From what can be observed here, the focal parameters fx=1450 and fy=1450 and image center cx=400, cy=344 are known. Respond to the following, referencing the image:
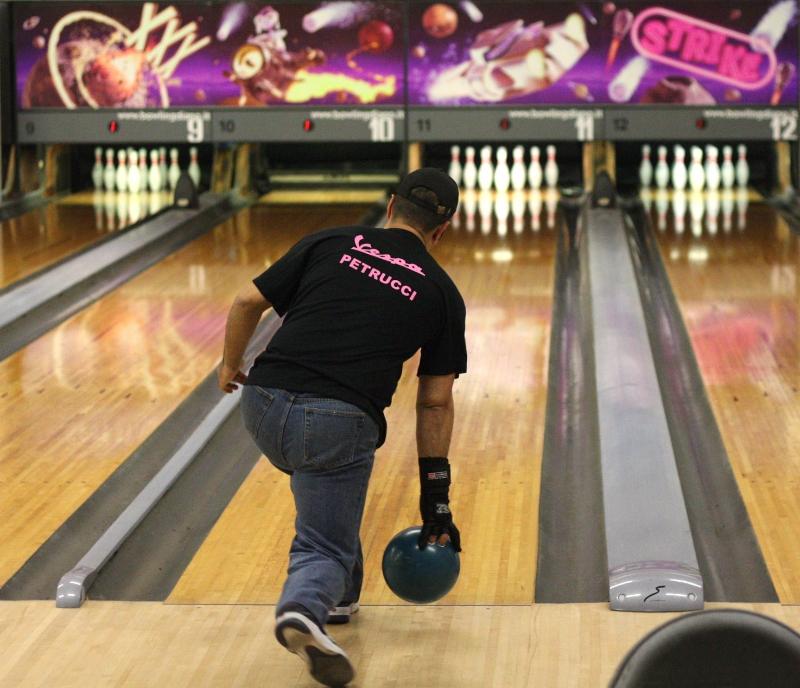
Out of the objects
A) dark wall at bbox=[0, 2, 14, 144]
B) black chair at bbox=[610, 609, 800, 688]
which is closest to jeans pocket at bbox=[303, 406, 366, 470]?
black chair at bbox=[610, 609, 800, 688]

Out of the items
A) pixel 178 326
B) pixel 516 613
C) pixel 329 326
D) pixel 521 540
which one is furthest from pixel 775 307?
pixel 329 326

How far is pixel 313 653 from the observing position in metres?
2.24

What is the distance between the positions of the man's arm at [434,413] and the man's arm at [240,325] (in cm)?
30

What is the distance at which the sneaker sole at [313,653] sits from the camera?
2.23m

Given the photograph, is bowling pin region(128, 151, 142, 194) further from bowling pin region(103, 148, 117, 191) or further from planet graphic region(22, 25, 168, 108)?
planet graphic region(22, 25, 168, 108)

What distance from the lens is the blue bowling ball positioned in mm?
2543

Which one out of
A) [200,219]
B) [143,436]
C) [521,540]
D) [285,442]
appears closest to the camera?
[285,442]

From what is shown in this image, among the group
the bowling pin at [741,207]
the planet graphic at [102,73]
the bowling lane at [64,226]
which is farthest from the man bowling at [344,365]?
the planet graphic at [102,73]

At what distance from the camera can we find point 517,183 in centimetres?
837

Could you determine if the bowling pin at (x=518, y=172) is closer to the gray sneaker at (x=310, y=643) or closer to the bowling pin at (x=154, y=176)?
the bowling pin at (x=154, y=176)

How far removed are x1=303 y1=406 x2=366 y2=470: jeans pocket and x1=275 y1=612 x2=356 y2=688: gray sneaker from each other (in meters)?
0.26

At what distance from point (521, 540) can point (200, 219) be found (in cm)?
468

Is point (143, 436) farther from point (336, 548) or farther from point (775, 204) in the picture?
point (775, 204)

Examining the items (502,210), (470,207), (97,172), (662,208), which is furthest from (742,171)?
(97,172)
